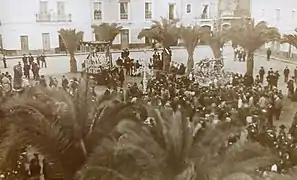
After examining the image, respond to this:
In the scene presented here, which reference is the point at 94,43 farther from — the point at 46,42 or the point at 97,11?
the point at 46,42

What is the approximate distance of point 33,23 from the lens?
10531 millimetres

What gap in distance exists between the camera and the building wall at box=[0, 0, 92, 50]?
10.3m

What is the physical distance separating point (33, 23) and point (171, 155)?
594cm

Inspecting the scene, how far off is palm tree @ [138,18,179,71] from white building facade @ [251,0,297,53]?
1.80m

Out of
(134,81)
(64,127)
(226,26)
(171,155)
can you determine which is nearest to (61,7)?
(134,81)

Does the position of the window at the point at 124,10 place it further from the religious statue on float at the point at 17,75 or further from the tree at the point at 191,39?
the religious statue on float at the point at 17,75

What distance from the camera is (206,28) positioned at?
10.5m

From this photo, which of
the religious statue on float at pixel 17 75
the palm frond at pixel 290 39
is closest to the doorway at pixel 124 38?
the religious statue on float at pixel 17 75

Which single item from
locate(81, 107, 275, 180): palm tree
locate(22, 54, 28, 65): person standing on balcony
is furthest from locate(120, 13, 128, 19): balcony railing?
locate(81, 107, 275, 180): palm tree

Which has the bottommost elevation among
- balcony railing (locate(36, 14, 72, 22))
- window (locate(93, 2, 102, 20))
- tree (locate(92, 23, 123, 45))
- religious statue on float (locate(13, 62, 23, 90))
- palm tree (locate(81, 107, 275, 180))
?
palm tree (locate(81, 107, 275, 180))

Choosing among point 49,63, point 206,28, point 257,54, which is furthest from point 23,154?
point 257,54

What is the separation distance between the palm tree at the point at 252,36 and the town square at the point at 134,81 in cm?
2

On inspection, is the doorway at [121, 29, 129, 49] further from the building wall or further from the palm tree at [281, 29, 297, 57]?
the palm tree at [281, 29, 297, 57]

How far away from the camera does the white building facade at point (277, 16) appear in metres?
9.88
